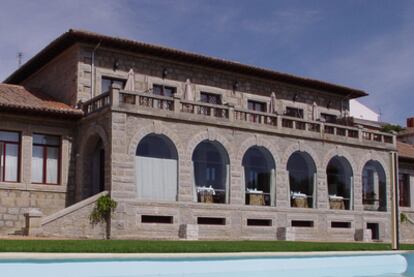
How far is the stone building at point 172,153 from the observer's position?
86.9 ft

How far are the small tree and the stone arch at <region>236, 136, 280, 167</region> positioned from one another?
23.5ft

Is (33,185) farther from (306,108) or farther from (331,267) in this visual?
(306,108)

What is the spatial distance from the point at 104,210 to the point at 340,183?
591 inches

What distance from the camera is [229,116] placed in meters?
29.8

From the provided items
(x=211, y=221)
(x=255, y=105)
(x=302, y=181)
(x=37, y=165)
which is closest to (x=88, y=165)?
(x=37, y=165)

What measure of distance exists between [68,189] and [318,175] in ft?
41.9

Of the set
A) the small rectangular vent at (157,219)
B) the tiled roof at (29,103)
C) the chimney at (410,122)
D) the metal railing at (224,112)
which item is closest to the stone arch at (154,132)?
the metal railing at (224,112)

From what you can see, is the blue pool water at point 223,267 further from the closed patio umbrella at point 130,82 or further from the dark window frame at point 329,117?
the dark window frame at point 329,117

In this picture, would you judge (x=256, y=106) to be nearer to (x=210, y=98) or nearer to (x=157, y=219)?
(x=210, y=98)

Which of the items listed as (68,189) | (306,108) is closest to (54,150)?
(68,189)

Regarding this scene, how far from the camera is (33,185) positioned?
27406 mm

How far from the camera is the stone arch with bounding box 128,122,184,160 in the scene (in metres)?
26.5

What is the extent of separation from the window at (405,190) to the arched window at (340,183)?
→ 826 centimetres

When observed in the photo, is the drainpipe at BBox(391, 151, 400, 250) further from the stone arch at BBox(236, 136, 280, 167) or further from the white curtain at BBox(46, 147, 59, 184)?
the white curtain at BBox(46, 147, 59, 184)
